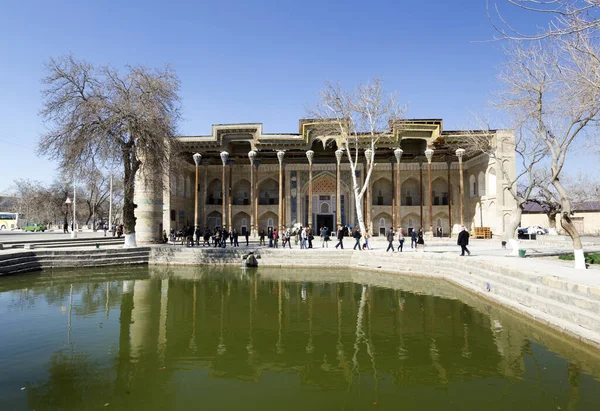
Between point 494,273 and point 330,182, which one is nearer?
point 494,273

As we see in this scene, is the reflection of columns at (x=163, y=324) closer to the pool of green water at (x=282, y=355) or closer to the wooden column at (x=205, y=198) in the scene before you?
the pool of green water at (x=282, y=355)

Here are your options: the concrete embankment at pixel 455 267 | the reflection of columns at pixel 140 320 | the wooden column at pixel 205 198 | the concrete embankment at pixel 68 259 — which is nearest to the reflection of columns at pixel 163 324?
the reflection of columns at pixel 140 320

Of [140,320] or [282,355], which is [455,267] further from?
[140,320]

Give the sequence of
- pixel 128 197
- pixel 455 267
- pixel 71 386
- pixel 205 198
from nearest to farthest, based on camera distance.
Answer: pixel 71 386 → pixel 455 267 → pixel 128 197 → pixel 205 198

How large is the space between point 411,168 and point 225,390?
28685 mm

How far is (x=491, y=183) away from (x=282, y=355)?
82.5 feet

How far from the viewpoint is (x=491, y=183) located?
1013 inches

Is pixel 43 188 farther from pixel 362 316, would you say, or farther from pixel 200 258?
pixel 362 316

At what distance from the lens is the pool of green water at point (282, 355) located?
3861mm

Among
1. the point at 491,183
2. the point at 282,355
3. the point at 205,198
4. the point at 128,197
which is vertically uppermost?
the point at 491,183

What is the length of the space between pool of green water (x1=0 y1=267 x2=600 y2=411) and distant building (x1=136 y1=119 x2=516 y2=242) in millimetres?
18483

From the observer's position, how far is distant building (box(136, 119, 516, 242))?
2595 cm

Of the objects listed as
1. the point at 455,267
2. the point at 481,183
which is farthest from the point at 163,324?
the point at 481,183

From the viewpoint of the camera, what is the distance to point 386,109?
17.7 m
